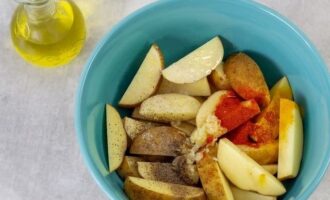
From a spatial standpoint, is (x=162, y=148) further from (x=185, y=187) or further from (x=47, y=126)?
(x=47, y=126)

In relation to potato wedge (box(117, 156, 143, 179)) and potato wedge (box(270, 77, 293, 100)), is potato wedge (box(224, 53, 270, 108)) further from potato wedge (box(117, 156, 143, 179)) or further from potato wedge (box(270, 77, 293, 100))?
potato wedge (box(117, 156, 143, 179))

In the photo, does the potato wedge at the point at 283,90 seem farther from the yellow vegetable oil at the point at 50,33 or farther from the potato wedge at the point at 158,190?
the yellow vegetable oil at the point at 50,33

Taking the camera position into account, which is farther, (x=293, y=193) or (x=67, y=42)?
(x=67, y=42)

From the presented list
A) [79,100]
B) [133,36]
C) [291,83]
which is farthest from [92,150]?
[291,83]

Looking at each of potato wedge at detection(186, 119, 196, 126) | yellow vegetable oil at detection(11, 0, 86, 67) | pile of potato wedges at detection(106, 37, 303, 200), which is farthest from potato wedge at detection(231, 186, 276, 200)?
yellow vegetable oil at detection(11, 0, 86, 67)

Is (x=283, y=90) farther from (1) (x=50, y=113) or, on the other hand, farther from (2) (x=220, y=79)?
(1) (x=50, y=113)
